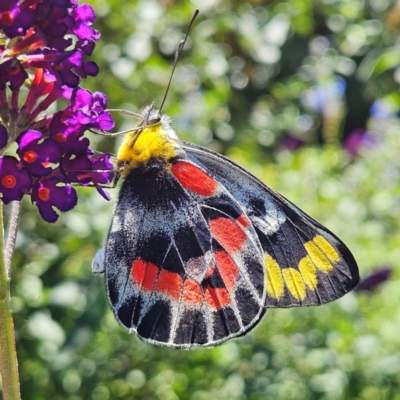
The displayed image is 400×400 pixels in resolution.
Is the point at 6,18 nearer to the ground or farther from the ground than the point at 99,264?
farther from the ground

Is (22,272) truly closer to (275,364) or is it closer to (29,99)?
(275,364)

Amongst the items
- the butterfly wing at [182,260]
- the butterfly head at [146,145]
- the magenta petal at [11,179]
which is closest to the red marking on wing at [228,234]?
the butterfly wing at [182,260]

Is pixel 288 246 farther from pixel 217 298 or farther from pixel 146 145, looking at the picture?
pixel 146 145

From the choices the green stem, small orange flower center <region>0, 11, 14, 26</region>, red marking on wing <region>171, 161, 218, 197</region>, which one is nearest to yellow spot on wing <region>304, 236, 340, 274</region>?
red marking on wing <region>171, 161, 218, 197</region>

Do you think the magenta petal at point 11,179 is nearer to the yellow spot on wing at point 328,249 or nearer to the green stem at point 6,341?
the green stem at point 6,341

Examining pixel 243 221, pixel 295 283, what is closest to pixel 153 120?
pixel 243 221

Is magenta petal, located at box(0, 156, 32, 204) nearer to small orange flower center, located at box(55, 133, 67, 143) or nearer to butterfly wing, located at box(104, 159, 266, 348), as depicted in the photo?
small orange flower center, located at box(55, 133, 67, 143)
